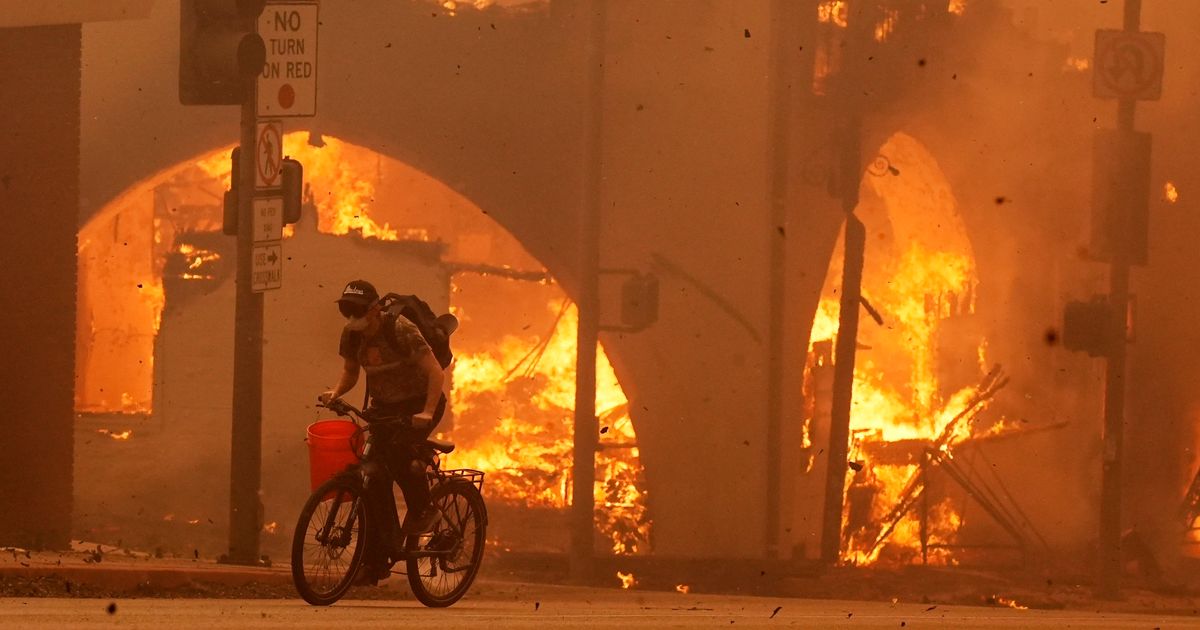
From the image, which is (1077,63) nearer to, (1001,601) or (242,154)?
(1001,601)

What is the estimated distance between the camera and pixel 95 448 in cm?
2558

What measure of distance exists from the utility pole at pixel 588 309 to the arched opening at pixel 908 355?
4.60 metres

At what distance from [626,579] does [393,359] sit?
39.3ft

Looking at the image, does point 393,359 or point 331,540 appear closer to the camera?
point 331,540

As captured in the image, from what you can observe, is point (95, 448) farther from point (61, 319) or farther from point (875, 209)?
point (61, 319)

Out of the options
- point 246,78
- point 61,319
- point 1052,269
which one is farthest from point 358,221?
point 246,78

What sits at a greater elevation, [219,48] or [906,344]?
[219,48]

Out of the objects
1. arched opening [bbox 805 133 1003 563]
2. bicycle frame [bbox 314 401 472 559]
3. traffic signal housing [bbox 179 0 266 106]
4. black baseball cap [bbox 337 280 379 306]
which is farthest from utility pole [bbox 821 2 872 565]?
black baseball cap [bbox 337 280 379 306]

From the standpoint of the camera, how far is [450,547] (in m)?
9.33

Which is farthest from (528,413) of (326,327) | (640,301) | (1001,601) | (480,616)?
(480,616)

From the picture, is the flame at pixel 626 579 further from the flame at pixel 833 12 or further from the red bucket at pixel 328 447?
the red bucket at pixel 328 447

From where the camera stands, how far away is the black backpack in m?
8.81

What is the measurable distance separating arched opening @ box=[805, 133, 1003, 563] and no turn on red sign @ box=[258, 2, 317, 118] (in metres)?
12.7

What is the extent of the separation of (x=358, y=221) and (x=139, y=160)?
9.54ft
